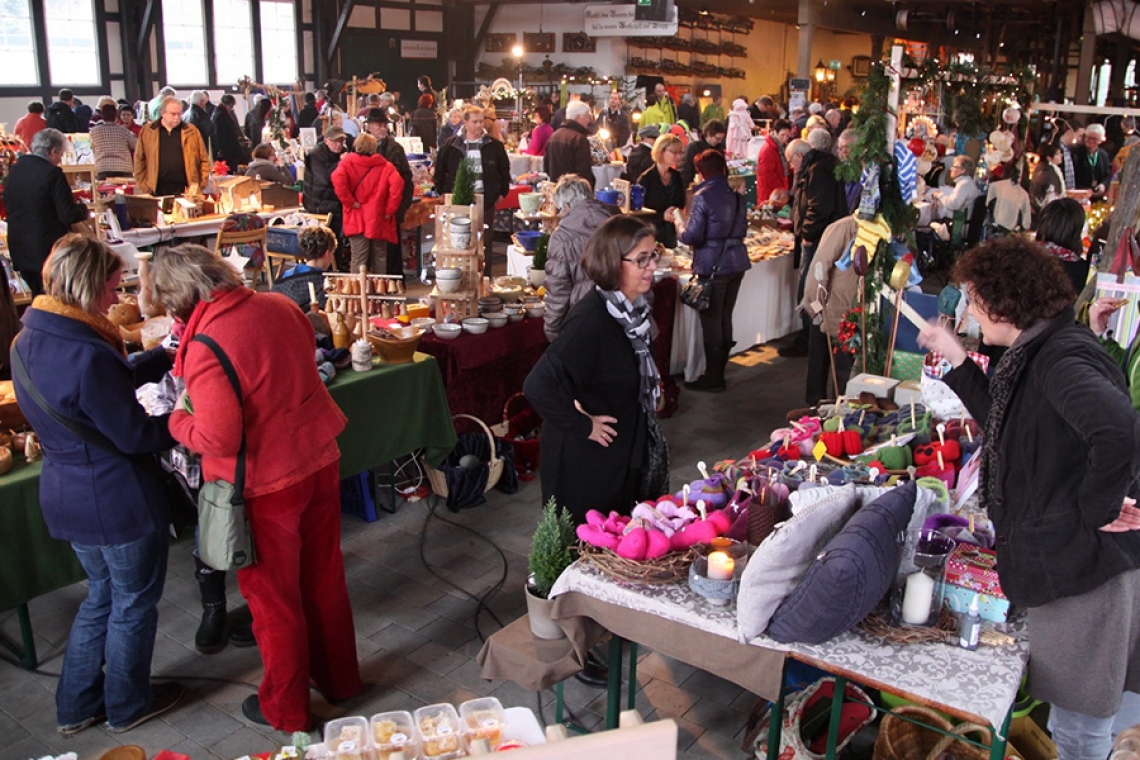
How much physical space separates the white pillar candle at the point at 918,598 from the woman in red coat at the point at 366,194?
5.50 metres

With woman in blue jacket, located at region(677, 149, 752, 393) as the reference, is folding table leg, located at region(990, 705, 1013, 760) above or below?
below

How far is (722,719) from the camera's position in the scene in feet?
10.4

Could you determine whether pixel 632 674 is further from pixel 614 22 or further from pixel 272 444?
pixel 614 22

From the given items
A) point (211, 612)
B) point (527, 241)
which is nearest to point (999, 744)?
point (211, 612)

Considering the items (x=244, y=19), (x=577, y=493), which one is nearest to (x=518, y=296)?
(x=577, y=493)

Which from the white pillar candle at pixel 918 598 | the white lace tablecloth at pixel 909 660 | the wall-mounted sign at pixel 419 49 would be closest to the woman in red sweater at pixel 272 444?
the white lace tablecloth at pixel 909 660

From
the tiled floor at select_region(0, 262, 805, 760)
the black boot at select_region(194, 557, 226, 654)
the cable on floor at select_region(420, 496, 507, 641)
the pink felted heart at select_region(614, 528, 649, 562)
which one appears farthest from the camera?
the cable on floor at select_region(420, 496, 507, 641)

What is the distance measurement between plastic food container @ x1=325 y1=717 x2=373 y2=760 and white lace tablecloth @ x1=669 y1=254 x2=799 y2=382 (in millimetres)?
4647

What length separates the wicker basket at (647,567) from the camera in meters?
2.58

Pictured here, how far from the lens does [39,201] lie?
6.02 meters

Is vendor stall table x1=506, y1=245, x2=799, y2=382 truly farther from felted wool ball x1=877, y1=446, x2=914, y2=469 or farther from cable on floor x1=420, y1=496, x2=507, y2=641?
felted wool ball x1=877, y1=446, x2=914, y2=469

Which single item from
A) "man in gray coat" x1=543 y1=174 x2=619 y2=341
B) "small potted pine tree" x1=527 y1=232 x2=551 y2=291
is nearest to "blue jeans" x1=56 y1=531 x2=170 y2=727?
"man in gray coat" x1=543 y1=174 x2=619 y2=341

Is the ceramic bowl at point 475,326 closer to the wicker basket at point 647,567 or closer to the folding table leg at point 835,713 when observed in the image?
the wicker basket at point 647,567

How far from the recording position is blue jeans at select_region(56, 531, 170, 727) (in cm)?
292
